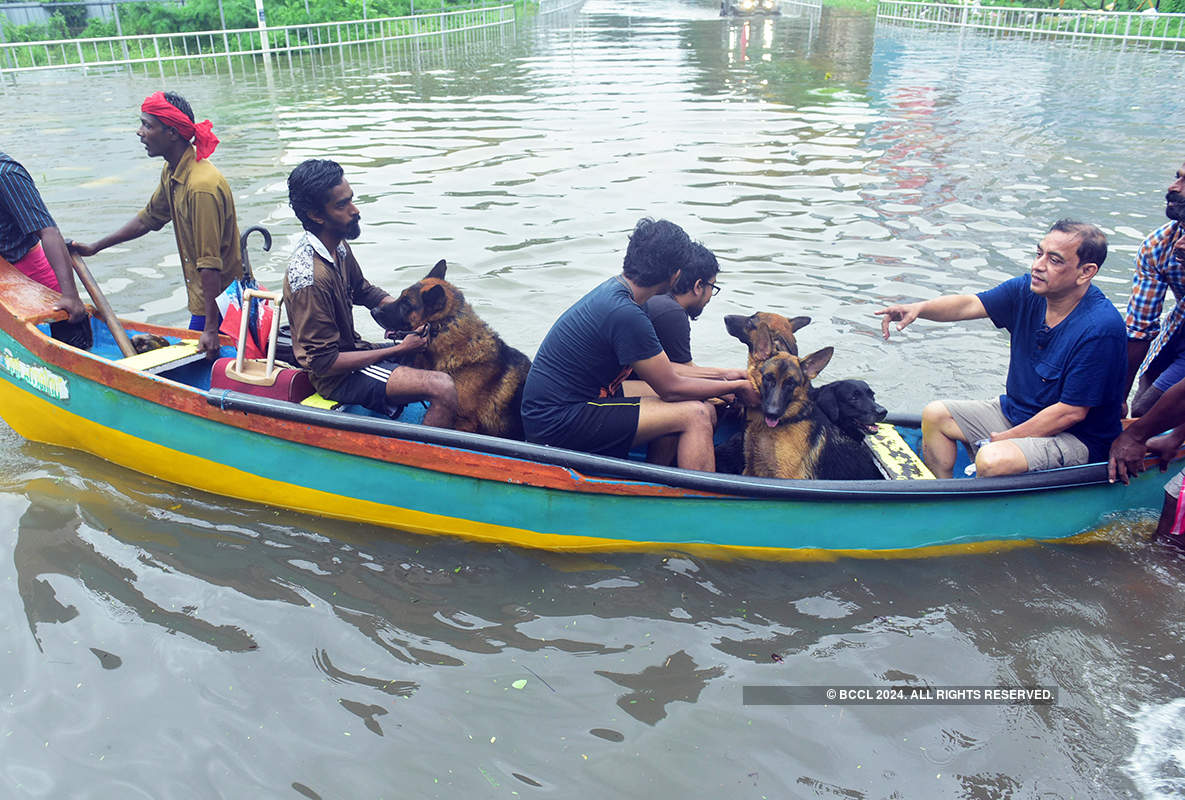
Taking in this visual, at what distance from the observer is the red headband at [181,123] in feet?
17.0

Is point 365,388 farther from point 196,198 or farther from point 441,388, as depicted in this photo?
point 196,198

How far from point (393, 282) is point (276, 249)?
2.21 meters

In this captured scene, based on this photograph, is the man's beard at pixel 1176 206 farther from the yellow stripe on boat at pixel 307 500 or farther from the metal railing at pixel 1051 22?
the metal railing at pixel 1051 22

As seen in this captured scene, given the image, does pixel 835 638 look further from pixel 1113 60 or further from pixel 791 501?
pixel 1113 60

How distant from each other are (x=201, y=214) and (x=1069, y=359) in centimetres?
539

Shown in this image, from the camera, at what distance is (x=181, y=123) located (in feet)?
17.4

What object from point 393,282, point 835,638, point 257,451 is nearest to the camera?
point 835,638

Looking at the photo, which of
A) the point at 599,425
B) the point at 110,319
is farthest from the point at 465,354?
the point at 110,319

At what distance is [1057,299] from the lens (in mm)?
4691

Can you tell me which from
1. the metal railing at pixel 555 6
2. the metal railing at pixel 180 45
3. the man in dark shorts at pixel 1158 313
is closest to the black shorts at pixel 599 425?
the man in dark shorts at pixel 1158 313

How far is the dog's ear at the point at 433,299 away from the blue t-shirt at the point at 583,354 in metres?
0.69

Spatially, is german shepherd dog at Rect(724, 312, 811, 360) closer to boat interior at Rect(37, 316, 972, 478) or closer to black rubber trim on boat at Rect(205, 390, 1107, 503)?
boat interior at Rect(37, 316, 972, 478)

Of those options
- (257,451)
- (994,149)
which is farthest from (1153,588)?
(994,149)

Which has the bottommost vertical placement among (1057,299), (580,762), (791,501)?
(580,762)
